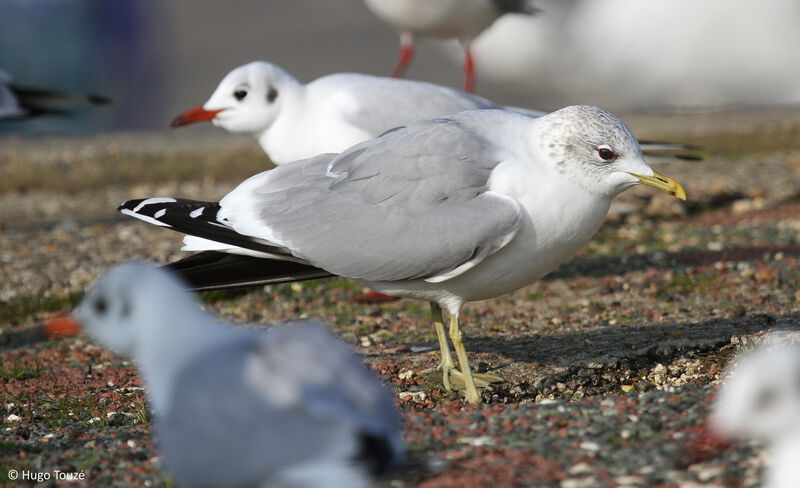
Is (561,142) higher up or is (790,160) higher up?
(561,142)

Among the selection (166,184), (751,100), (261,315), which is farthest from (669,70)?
(261,315)

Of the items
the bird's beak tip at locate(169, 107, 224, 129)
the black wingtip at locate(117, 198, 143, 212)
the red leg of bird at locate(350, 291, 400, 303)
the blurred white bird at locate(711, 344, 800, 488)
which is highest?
the bird's beak tip at locate(169, 107, 224, 129)

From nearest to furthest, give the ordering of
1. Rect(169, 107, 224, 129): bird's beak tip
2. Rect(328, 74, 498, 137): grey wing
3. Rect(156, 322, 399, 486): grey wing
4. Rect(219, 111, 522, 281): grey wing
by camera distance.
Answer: Rect(156, 322, 399, 486): grey wing < Rect(219, 111, 522, 281): grey wing < Rect(328, 74, 498, 137): grey wing < Rect(169, 107, 224, 129): bird's beak tip

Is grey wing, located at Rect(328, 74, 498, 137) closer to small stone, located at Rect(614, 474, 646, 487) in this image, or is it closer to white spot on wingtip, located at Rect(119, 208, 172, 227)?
white spot on wingtip, located at Rect(119, 208, 172, 227)

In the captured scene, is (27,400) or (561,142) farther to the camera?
(27,400)

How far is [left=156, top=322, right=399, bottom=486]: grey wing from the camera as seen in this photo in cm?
227

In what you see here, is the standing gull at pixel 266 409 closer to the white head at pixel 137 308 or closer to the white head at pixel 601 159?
the white head at pixel 137 308

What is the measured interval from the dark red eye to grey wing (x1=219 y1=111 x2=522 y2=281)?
15.3 inches

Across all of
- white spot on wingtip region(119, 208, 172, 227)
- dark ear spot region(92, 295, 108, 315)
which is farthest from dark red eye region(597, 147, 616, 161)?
dark ear spot region(92, 295, 108, 315)

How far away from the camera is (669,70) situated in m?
21.2

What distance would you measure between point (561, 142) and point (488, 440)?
130 cm

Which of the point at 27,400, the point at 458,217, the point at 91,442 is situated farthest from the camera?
the point at 27,400

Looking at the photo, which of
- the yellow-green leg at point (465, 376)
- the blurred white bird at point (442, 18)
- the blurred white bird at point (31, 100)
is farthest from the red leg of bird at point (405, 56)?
the yellow-green leg at point (465, 376)

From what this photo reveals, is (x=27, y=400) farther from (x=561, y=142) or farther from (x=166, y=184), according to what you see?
(x=166, y=184)
